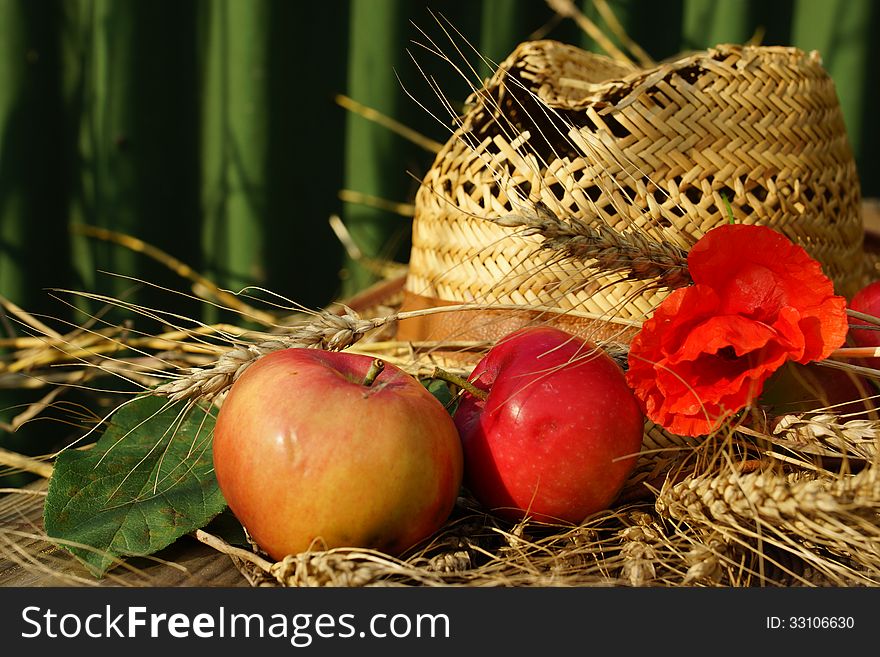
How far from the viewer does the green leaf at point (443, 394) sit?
88 centimetres

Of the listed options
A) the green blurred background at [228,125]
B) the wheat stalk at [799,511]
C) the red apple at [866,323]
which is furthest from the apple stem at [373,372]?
the green blurred background at [228,125]

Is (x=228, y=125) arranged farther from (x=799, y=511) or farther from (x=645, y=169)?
(x=799, y=511)

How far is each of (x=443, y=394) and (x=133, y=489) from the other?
1.06ft

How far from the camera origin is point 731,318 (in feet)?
2.29

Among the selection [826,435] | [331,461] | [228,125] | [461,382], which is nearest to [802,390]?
[826,435]

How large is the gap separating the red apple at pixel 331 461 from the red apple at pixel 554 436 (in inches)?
2.2

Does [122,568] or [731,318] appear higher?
[731,318]

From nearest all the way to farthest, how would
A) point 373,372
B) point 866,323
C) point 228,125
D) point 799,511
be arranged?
point 799,511 → point 373,372 → point 866,323 → point 228,125

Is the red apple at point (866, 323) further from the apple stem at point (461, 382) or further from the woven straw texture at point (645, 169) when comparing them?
the apple stem at point (461, 382)

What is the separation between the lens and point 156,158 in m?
1.91

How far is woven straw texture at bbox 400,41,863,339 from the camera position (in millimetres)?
923

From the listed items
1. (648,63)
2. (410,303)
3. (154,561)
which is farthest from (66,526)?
(648,63)

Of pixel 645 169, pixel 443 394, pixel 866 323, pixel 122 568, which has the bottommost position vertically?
pixel 122 568

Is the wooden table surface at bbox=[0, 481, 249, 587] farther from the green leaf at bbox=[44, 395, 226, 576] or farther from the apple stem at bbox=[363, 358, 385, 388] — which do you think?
the apple stem at bbox=[363, 358, 385, 388]
